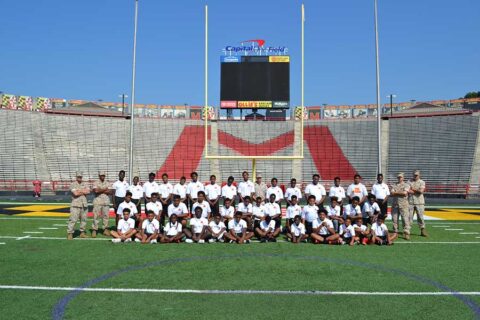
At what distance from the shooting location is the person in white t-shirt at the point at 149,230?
9.60 meters

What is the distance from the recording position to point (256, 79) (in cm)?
2678

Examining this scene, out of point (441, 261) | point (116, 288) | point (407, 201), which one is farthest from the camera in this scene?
point (407, 201)

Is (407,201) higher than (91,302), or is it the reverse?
(407,201)

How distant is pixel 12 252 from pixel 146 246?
106 inches

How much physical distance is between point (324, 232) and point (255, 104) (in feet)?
65.6

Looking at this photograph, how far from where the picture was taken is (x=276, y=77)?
26.6 metres

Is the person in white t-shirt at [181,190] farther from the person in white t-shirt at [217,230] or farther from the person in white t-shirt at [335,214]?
the person in white t-shirt at [335,214]

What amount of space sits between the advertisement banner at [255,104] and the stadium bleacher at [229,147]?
5.52 metres

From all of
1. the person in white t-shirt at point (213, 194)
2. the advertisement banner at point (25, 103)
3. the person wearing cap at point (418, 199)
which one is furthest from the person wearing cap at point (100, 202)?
the advertisement banner at point (25, 103)

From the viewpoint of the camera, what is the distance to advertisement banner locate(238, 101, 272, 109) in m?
28.4

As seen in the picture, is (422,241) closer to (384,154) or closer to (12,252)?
(12,252)

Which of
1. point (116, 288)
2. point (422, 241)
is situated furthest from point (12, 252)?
point (422, 241)

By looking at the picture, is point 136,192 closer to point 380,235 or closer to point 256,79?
point 380,235

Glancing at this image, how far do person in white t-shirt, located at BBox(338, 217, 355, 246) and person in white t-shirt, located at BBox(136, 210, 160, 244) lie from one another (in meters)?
4.35
